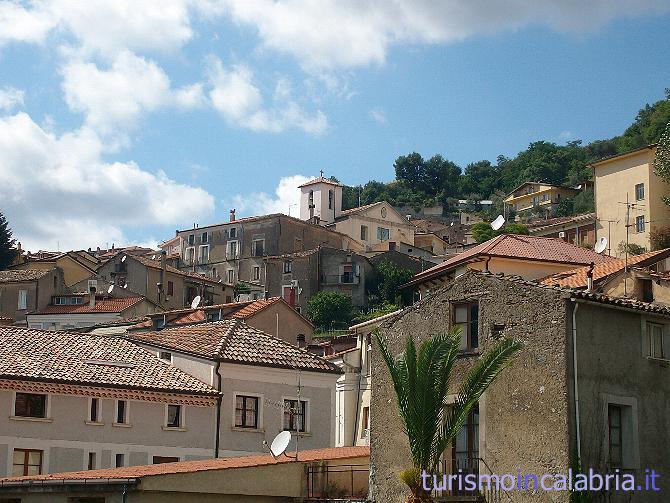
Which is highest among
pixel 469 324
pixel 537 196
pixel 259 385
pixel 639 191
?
pixel 537 196

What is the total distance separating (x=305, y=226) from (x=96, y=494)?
282 ft

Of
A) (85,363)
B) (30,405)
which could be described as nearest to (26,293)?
(85,363)

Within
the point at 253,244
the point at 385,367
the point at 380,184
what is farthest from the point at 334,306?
the point at 380,184

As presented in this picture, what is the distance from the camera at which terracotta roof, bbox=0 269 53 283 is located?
96.2 meters

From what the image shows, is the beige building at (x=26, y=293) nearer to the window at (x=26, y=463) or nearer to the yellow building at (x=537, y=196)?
the window at (x=26, y=463)

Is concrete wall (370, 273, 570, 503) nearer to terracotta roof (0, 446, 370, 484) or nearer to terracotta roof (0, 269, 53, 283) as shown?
terracotta roof (0, 446, 370, 484)

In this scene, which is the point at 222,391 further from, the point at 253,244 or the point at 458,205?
the point at 458,205

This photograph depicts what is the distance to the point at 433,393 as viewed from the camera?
2848 cm

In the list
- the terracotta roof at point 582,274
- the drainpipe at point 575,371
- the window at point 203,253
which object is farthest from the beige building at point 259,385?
the window at point 203,253

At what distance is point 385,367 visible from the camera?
110ft

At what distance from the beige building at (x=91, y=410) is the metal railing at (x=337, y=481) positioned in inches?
394

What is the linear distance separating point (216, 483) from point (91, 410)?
10386mm

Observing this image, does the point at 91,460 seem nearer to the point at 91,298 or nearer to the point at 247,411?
the point at 247,411

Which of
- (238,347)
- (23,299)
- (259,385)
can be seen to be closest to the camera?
(259,385)
